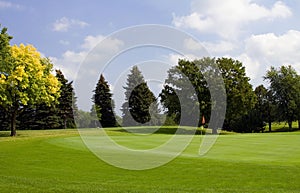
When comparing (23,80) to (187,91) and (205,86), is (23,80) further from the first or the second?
(205,86)

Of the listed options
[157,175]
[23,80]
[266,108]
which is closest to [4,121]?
[23,80]

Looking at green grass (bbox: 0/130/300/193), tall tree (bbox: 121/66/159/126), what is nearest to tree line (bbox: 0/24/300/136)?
tall tree (bbox: 121/66/159/126)

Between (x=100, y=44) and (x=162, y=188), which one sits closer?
(x=162, y=188)

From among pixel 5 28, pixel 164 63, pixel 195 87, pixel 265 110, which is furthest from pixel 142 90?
pixel 265 110

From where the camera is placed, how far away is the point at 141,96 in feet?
77.3

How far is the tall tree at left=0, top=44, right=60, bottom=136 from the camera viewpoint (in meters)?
39.6

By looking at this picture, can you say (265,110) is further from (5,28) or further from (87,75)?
(87,75)

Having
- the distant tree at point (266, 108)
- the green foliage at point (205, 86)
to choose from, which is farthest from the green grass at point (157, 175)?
the distant tree at point (266, 108)

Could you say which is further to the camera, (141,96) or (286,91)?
(286,91)

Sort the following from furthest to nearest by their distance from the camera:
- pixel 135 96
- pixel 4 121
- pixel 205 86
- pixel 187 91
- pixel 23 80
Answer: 1. pixel 4 121
2. pixel 205 86
3. pixel 187 91
4. pixel 23 80
5. pixel 135 96

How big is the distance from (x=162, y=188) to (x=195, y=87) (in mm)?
45662

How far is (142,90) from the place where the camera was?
29.5 meters

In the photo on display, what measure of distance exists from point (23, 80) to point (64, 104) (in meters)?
37.8

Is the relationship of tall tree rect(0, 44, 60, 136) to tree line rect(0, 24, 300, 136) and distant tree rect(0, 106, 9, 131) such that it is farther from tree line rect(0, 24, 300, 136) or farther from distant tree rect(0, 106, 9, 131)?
distant tree rect(0, 106, 9, 131)
